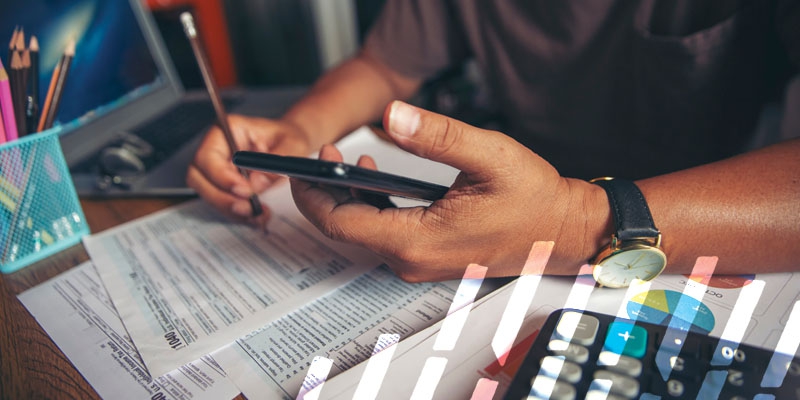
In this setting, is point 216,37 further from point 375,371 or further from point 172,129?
point 375,371

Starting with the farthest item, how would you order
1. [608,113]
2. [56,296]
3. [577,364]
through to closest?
[608,113]
[56,296]
[577,364]

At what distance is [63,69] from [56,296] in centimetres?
23

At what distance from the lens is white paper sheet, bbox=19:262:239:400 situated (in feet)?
1.09

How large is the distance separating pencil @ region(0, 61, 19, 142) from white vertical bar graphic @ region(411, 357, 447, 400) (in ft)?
1.48

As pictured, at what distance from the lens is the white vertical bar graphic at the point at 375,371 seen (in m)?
0.30

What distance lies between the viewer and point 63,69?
0.49 metres

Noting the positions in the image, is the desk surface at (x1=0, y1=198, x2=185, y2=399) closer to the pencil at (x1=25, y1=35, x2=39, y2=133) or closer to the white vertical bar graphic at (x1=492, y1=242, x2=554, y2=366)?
the pencil at (x1=25, y1=35, x2=39, y2=133)

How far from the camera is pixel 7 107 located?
17.3 inches

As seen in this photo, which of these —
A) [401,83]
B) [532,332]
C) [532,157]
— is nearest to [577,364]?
[532,332]

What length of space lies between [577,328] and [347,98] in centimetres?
60

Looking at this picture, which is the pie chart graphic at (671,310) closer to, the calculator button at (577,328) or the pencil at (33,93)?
the calculator button at (577,328)

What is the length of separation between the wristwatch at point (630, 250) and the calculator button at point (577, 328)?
7cm

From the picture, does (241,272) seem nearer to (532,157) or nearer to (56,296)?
(56,296)

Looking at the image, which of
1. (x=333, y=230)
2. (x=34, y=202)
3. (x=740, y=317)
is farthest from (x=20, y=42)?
(x=740, y=317)
